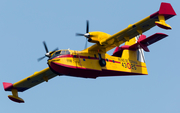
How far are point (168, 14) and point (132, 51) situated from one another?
263 inches

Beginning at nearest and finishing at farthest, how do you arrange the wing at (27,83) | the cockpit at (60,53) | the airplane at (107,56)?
the airplane at (107,56), the cockpit at (60,53), the wing at (27,83)

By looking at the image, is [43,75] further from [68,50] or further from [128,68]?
[128,68]

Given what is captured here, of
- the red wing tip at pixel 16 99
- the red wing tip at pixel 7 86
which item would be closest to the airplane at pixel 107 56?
the red wing tip at pixel 7 86

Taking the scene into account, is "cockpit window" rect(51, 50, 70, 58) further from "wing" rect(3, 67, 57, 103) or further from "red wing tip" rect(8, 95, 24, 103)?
"red wing tip" rect(8, 95, 24, 103)

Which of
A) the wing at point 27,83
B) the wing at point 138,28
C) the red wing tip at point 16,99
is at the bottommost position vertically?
the red wing tip at point 16,99

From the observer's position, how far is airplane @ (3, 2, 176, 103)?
27766mm

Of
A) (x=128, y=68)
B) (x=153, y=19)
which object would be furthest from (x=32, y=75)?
(x=153, y=19)

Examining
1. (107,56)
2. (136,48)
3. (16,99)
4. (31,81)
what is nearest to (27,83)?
(31,81)

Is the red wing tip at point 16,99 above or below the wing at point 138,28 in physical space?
below

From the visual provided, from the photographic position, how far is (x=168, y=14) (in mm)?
26797

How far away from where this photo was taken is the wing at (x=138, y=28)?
26.8 metres

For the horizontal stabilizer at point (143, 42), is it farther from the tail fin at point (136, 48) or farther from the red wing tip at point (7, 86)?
the red wing tip at point (7, 86)

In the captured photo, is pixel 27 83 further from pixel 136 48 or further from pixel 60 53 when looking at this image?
pixel 136 48

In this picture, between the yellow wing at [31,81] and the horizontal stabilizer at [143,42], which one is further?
the yellow wing at [31,81]
